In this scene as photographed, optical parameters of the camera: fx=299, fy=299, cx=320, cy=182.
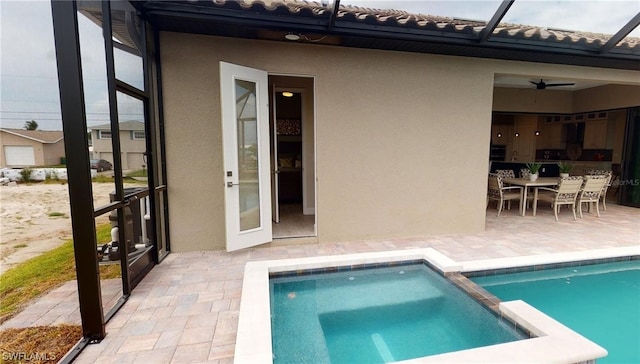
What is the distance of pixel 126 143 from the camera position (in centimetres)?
321

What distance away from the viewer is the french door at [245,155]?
154 inches

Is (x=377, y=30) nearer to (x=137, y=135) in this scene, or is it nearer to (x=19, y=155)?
(x=137, y=135)

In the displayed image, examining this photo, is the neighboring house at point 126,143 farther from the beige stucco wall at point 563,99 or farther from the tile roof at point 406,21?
the beige stucco wall at point 563,99

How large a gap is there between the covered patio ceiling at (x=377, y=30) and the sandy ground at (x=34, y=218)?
2.20 m

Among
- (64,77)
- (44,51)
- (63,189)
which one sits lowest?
(63,189)

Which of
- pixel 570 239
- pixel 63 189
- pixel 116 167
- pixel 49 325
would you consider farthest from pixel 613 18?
pixel 49 325

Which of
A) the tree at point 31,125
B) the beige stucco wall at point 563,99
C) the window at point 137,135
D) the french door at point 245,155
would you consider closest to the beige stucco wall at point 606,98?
the beige stucco wall at point 563,99

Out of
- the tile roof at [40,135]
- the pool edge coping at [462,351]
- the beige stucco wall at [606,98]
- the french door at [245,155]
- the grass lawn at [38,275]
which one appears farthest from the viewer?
the beige stucco wall at [606,98]

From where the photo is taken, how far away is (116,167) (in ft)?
9.14

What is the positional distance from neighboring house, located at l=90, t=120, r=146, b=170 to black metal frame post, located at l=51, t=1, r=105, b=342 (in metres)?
0.36

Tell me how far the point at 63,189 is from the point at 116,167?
432 millimetres

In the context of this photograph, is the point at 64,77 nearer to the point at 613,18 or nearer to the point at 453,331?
the point at 453,331

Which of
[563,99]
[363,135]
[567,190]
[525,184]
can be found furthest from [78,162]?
[563,99]

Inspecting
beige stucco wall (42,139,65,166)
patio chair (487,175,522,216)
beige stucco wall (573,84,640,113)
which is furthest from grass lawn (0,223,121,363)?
beige stucco wall (573,84,640,113)
